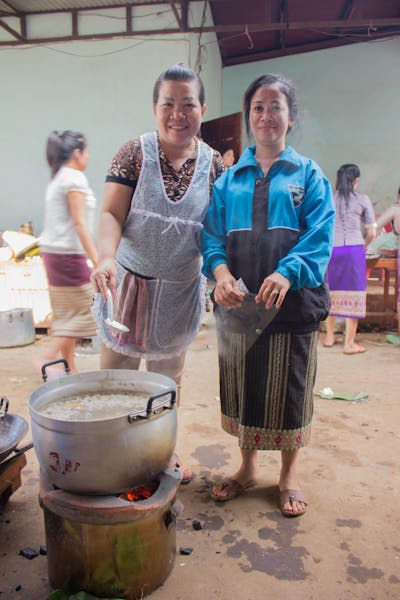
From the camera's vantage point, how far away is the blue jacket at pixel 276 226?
1906 mm

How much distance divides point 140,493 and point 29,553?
0.58 metres

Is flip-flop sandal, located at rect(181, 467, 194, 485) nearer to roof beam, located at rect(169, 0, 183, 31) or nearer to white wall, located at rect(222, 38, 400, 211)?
roof beam, located at rect(169, 0, 183, 31)

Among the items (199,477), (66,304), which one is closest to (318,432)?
(199,477)

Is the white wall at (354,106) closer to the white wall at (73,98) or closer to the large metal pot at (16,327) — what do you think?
the white wall at (73,98)

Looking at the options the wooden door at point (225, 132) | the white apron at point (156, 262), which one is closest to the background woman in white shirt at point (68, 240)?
the white apron at point (156, 262)

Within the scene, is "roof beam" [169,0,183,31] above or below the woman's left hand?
above

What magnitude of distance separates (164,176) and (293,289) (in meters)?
0.75

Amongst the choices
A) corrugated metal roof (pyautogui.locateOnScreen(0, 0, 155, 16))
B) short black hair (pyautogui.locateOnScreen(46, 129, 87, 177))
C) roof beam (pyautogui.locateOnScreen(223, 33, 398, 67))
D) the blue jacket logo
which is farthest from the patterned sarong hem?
roof beam (pyautogui.locateOnScreen(223, 33, 398, 67))

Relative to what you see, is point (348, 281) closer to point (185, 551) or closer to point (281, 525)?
point (281, 525)

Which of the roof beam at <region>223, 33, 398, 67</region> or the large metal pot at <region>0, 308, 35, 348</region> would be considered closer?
the large metal pot at <region>0, 308, 35, 348</region>

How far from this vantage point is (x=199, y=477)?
2518 millimetres

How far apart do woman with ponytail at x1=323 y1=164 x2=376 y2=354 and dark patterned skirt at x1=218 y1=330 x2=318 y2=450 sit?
322 cm

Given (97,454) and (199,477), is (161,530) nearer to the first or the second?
(97,454)

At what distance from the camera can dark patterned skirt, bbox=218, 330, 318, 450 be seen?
81.0 inches
